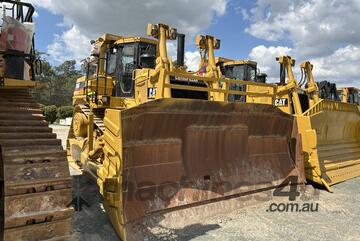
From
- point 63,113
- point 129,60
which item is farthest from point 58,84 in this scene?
point 129,60

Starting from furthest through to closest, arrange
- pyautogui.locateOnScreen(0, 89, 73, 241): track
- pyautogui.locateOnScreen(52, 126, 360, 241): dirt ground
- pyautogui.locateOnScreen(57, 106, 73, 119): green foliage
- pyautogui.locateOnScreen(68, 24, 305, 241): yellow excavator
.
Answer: pyautogui.locateOnScreen(57, 106, 73, 119): green foliage < pyautogui.locateOnScreen(68, 24, 305, 241): yellow excavator < pyautogui.locateOnScreen(52, 126, 360, 241): dirt ground < pyautogui.locateOnScreen(0, 89, 73, 241): track

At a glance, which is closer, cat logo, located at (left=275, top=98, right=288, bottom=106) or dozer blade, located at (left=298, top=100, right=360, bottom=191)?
dozer blade, located at (left=298, top=100, right=360, bottom=191)

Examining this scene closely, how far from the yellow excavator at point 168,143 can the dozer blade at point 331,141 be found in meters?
→ 0.45

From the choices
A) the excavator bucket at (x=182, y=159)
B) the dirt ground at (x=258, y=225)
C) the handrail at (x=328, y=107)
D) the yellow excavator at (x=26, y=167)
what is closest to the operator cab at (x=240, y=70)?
the handrail at (x=328, y=107)

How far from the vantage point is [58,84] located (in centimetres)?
4550

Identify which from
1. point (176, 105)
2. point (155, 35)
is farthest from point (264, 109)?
point (155, 35)

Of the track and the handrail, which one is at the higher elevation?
the handrail

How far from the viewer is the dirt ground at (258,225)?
14.8 ft

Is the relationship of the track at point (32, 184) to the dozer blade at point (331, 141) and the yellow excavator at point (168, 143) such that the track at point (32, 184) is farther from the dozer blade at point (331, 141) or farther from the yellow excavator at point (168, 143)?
the dozer blade at point (331, 141)

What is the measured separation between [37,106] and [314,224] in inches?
152

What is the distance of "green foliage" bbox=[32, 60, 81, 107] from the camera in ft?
140

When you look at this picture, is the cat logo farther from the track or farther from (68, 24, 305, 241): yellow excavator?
the track

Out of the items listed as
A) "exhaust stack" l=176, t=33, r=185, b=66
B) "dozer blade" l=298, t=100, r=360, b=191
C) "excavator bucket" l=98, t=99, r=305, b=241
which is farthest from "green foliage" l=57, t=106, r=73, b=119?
"excavator bucket" l=98, t=99, r=305, b=241

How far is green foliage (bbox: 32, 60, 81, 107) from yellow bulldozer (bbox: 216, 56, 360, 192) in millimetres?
34945
